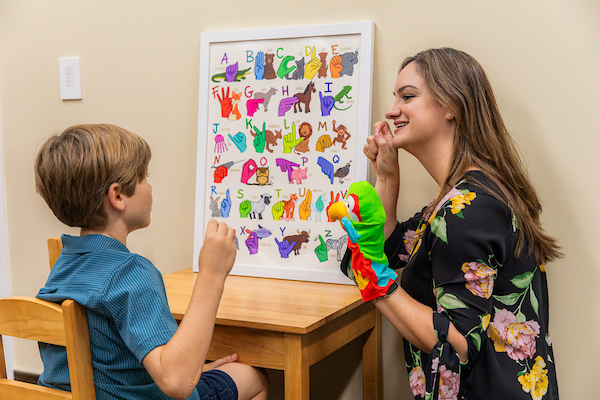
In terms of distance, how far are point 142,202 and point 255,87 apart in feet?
2.15

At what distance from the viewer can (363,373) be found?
58.5 inches

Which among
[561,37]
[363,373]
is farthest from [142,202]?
[561,37]

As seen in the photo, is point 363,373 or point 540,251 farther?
point 363,373

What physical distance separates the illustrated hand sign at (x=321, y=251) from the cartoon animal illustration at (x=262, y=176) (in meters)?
0.24

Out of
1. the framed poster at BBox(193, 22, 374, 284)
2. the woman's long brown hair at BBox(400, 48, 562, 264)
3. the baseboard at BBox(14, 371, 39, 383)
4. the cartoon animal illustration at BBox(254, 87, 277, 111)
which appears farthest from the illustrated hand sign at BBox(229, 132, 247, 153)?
the baseboard at BBox(14, 371, 39, 383)

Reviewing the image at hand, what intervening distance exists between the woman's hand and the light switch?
1.12 meters

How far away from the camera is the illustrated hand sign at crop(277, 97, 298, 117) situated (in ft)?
4.96

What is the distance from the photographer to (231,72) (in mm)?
1588

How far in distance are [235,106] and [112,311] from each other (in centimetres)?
87

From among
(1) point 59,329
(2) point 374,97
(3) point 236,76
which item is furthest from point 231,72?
(1) point 59,329

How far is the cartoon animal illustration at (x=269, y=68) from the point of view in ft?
5.05

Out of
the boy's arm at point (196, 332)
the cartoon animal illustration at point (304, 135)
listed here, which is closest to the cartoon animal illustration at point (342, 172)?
the cartoon animal illustration at point (304, 135)

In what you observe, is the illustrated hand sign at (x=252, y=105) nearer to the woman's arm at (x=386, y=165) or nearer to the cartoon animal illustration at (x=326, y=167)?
the cartoon animal illustration at (x=326, y=167)

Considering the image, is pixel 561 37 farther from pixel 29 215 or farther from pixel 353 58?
pixel 29 215
